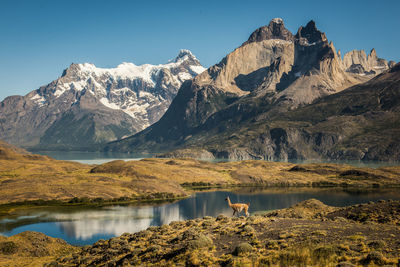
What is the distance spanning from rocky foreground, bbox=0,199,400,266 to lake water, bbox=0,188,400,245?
3782cm

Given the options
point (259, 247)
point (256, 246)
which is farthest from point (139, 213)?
point (259, 247)

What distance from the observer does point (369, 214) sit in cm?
7012

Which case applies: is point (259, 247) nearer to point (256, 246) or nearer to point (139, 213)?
point (256, 246)

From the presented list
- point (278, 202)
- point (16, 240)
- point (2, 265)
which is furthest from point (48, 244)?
point (278, 202)

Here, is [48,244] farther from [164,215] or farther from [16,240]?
[164,215]

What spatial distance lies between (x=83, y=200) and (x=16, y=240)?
90.4m

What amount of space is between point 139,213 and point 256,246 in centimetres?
9910

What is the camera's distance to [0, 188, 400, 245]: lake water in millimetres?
102812

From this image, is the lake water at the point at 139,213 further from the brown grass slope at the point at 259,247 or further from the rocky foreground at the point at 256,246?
the brown grass slope at the point at 259,247

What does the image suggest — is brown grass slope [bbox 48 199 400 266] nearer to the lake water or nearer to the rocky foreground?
the rocky foreground

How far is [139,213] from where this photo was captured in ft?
441

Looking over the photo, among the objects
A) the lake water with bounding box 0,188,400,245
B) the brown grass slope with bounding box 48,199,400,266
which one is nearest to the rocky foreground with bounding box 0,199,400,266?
the brown grass slope with bounding box 48,199,400,266

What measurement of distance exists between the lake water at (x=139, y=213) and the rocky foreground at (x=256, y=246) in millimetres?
37821

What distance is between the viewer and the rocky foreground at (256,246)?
3466 centimetres
